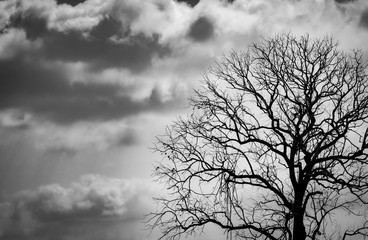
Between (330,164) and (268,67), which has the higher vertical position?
(268,67)

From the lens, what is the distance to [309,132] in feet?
50.8

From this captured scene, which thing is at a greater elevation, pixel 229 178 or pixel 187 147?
pixel 187 147

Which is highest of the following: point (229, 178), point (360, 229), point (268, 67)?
point (268, 67)

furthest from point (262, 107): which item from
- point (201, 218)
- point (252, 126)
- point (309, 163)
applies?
point (201, 218)

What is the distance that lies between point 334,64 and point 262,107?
2418 millimetres

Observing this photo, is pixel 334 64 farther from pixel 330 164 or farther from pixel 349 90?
pixel 330 164

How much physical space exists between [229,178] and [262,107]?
242 cm

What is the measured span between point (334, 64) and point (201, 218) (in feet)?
19.0

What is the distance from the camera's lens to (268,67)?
16406 mm

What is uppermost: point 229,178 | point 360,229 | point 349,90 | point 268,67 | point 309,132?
point 268,67

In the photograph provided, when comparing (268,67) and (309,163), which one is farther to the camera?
(268,67)

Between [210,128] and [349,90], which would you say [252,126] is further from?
[349,90]

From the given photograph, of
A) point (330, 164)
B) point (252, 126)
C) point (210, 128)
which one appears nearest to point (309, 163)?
point (330, 164)

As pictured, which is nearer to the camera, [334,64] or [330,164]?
[330,164]
